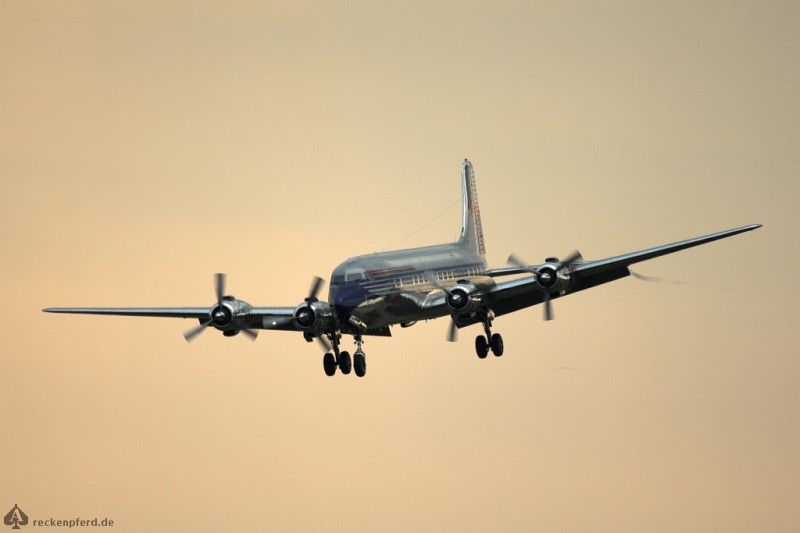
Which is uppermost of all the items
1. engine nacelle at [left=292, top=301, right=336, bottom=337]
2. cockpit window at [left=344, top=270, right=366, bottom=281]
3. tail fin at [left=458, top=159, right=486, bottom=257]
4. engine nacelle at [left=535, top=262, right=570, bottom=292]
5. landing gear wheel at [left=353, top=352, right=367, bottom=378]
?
tail fin at [left=458, top=159, right=486, bottom=257]

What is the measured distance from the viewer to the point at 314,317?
71375mm

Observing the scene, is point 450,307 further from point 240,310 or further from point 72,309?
point 72,309

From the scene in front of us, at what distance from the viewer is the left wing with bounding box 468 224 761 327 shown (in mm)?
69188

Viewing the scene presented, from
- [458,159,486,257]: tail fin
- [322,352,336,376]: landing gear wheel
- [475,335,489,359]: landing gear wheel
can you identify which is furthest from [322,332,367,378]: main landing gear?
[458,159,486,257]: tail fin

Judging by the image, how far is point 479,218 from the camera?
9175cm

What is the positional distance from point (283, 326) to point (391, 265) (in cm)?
635

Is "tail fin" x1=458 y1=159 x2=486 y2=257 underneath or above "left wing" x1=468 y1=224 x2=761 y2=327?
above

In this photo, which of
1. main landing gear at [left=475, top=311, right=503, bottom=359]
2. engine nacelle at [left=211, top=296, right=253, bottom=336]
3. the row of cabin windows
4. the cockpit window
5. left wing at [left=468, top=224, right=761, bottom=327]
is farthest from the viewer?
main landing gear at [left=475, top=311, right=503, bottom=359]

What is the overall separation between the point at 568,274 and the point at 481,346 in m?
7.86

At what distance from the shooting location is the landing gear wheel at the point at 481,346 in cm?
7738

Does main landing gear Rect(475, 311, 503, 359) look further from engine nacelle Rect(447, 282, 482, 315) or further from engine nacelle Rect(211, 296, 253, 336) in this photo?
engine nacelle Rect(211, 296, 253, 336)

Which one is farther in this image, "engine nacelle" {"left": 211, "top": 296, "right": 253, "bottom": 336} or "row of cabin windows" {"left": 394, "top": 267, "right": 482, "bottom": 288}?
"engine nacelle" {"left": 211, "top": 296, "right": 253, "bottom": 336}

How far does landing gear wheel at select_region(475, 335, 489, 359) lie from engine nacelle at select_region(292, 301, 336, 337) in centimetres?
931

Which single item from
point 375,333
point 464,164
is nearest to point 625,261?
point 375,333
